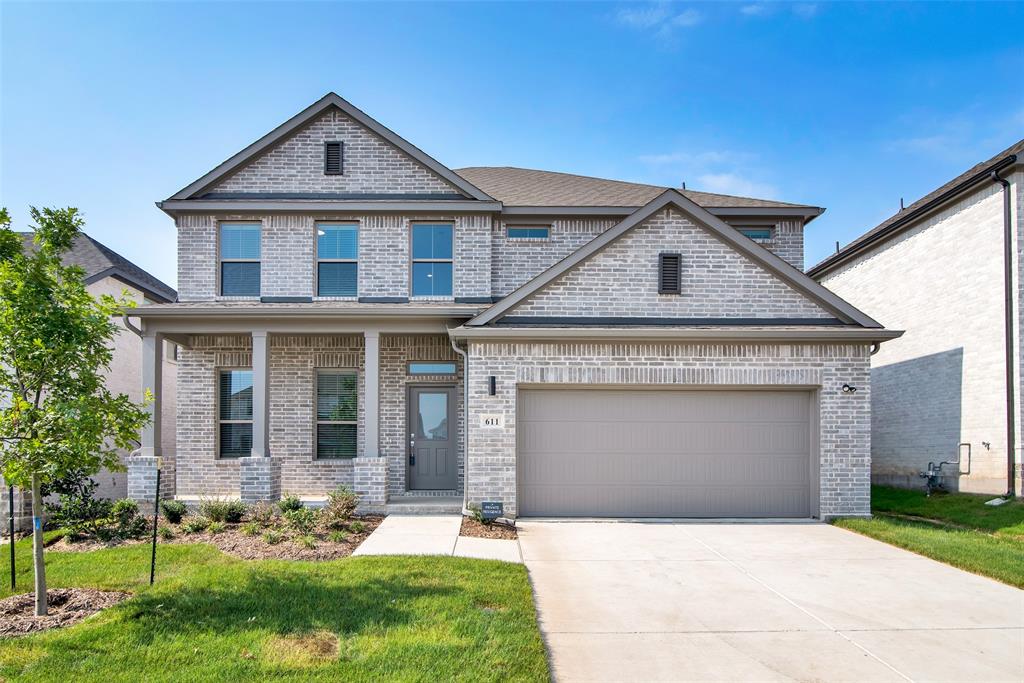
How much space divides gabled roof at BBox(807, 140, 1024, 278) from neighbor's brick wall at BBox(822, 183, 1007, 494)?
0.78 feet

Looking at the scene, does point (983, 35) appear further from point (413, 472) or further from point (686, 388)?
point (413, 472)

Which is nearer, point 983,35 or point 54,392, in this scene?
point 54,392

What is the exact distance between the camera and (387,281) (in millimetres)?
13945

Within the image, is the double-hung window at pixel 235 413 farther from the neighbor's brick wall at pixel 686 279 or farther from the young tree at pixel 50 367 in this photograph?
the young tree at pixel 50 367

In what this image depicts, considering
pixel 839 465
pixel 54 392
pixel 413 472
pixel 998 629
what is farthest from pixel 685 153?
pixel 54 392

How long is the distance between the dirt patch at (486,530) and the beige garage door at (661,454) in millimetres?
1054

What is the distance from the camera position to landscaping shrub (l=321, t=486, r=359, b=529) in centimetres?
1071

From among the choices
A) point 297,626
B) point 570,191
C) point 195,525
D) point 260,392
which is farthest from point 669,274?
point 195,525

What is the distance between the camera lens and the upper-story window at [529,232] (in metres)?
14.8

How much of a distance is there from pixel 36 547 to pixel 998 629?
360 inches

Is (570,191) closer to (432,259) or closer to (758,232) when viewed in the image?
(432,259)

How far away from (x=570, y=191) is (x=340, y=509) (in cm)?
909

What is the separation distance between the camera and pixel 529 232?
14859 millimetres

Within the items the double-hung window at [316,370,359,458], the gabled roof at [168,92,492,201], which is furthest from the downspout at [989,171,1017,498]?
the double-hung window at [316,370,359,458]
